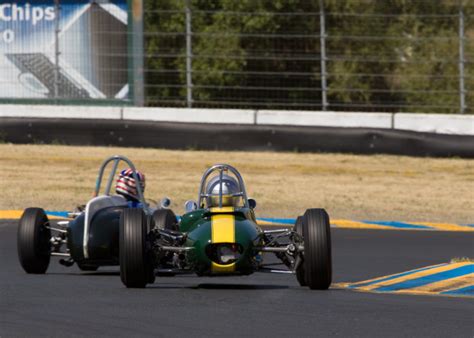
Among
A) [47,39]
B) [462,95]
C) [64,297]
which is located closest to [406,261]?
[64,297]

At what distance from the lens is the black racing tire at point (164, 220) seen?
12406 mm

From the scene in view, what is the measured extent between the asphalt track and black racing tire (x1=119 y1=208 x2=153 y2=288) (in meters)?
0.13

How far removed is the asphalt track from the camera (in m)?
8.23

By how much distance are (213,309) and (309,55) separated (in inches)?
579

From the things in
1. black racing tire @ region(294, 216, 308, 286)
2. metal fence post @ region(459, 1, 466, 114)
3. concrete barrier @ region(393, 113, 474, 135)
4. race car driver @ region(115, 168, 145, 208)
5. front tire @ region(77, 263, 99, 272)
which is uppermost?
metal fence post @ region(459, 1, 466, 114)

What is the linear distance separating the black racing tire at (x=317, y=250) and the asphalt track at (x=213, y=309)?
18 cm

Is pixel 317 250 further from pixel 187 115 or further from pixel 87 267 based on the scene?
pixel 187 115

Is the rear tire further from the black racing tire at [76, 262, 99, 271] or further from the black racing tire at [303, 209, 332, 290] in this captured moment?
the black racing tire at [303, 209, 332, 290]

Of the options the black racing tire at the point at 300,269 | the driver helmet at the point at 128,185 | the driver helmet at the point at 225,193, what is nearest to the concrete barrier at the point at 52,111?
the driver helmet at the point at 128,185

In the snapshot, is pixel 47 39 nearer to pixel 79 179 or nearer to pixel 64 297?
pixel 79 179

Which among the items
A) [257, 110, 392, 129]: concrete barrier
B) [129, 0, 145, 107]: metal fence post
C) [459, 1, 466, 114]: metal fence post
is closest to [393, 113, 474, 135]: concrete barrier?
[257, 110, 392, 129]: concrete barrier

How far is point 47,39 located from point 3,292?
14.3 m

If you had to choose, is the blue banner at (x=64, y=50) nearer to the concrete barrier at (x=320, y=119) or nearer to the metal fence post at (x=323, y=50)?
the concrete barrier at (x=320, y=119)

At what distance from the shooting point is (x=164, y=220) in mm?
12445
